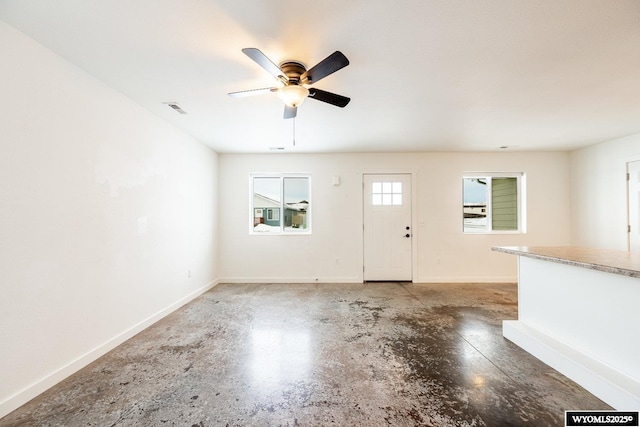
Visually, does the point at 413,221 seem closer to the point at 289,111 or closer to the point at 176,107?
the point at 289,111

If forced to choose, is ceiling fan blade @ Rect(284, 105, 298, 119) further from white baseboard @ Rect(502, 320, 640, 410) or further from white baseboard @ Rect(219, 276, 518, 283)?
white baseboard @ Rect(219, 276, 518, 283)

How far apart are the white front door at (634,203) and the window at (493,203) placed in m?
1.32

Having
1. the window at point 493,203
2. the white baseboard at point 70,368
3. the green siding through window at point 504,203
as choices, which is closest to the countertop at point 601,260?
the window at point 493,203

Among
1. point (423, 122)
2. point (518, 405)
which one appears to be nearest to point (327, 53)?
point (423, 122)

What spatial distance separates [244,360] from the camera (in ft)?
7.47

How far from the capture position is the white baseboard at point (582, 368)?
1633mm

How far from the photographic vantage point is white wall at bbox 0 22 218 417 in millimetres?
1705

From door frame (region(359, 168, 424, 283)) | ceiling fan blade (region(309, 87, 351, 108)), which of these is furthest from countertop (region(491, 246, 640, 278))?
door frame (region(359, 168, 424, 283))

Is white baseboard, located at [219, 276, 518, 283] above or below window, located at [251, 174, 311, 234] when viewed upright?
below

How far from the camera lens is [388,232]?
4965 millimetres

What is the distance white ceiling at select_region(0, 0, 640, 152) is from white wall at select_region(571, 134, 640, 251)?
99 centimetres

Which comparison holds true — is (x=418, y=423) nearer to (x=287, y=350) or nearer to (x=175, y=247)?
(x=287, y=350)

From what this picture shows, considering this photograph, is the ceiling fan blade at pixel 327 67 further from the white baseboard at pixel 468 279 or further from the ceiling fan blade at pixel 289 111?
the white baseboard at pixel 468 279

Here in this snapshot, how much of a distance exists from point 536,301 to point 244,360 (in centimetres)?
280
